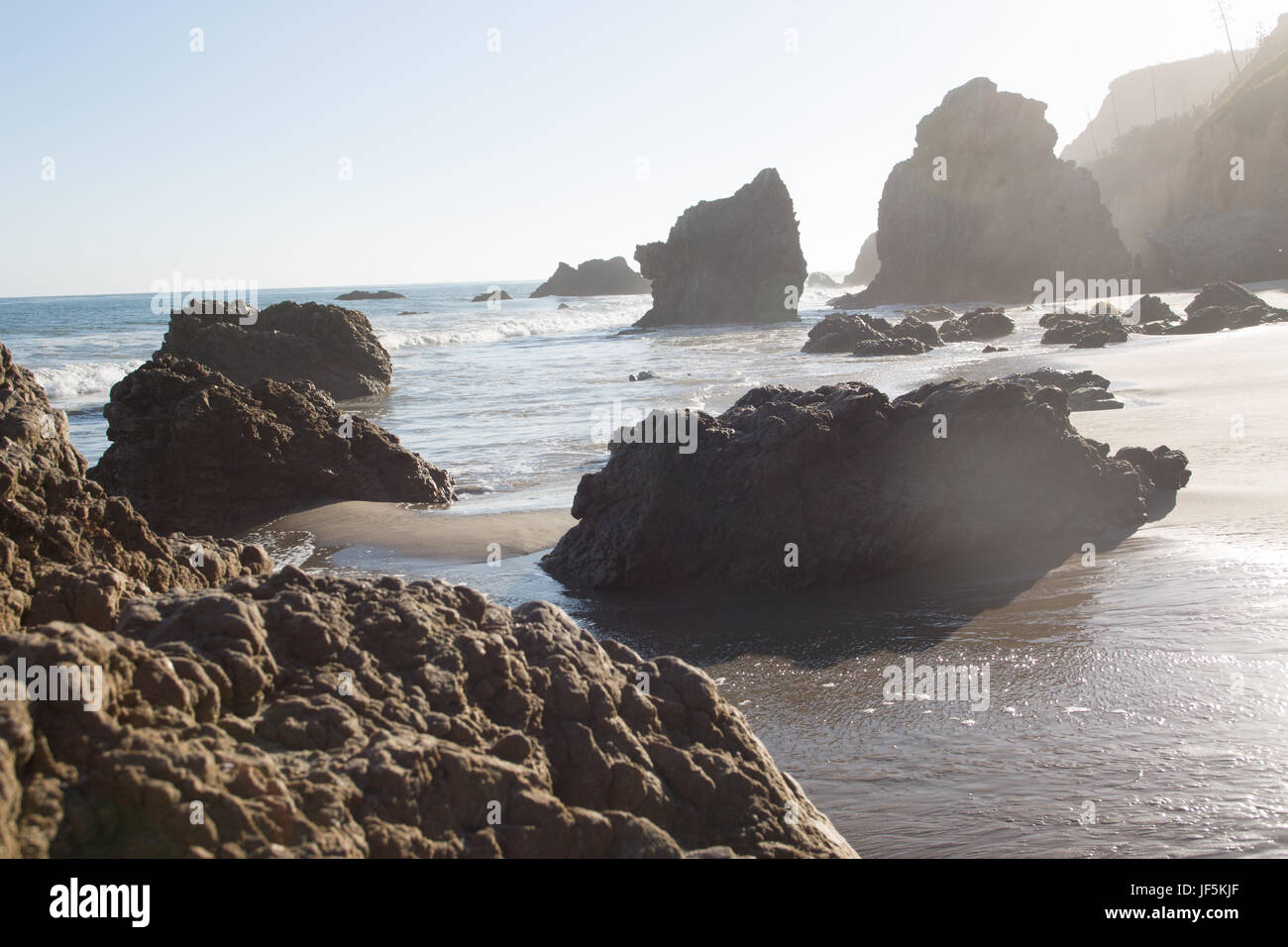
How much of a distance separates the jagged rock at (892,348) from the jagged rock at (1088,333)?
2804mm

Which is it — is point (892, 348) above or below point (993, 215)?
below

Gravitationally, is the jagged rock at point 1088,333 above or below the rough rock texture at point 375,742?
above

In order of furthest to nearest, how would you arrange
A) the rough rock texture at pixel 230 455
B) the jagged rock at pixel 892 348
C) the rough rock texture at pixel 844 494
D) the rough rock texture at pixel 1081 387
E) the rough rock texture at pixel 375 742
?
1. the jagged rock at pixel 892 348
2. the rough rock texture at pixel 1081 387
3. the rough rock texture at pixel 230 455
4. the rough rock texture at pixel 844 494
5. the rough rock texture at pixel 375 742

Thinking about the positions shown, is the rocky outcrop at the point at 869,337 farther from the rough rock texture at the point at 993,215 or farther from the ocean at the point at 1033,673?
the rough rock texture at the point at 993,215

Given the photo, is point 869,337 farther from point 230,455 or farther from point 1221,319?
point 230,455

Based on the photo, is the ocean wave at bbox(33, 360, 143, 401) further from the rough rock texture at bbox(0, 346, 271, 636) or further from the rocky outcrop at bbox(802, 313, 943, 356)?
the rough rock texture at bbox(0, 346, 271, 636)

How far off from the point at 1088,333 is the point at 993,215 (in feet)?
121

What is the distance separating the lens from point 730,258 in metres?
50.2

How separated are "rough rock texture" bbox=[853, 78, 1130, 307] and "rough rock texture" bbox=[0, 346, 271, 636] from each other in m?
52.7

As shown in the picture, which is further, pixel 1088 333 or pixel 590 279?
pixel 590 279

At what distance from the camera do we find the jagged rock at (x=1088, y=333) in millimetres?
20578

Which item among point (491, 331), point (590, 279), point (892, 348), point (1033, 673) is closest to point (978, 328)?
point (892, 348)

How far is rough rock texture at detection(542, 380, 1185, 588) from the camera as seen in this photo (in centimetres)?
608

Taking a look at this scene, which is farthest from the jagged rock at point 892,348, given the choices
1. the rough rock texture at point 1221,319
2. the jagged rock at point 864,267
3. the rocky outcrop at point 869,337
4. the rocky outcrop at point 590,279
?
the jagged rock at point 864,267
